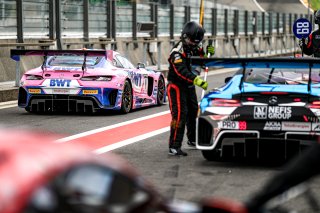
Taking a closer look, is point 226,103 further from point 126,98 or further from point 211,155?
point 126,98

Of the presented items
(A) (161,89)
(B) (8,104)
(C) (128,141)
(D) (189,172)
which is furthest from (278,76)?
(B) (8,104)

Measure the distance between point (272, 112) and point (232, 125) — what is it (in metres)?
0.42

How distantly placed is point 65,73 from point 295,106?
707cm

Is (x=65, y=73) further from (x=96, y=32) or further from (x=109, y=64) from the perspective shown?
(x=96, y=32)

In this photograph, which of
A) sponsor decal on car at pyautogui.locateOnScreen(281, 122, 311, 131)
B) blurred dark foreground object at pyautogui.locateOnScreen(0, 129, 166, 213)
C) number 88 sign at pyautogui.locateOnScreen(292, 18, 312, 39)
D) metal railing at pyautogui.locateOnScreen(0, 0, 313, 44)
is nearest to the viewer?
blurred dark foreground object at pyautogui.locateOnScreen(0, 129, 166, 213)

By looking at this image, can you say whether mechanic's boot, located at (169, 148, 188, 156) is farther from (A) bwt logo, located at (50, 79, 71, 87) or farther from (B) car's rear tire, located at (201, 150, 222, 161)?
(A) bwt logo, located at (50, 79, 71, 87)

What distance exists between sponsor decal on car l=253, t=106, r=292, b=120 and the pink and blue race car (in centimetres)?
651

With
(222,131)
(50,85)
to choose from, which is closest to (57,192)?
(222,131)

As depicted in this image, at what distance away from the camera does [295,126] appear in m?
9.06

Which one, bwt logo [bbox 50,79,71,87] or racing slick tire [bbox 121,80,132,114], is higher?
bwt logo [bbox 50,79,71,87]

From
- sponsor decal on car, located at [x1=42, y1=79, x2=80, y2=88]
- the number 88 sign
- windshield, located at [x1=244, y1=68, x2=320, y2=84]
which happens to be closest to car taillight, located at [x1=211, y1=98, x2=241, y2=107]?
windshield, located at [x1=244, y1=68, x2=320, y2=84]

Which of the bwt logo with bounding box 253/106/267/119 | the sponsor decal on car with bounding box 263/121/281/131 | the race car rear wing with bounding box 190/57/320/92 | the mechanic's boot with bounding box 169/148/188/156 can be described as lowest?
Result: the mechanic's boot with bounding box 169/148/188/156

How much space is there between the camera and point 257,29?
51375 mm

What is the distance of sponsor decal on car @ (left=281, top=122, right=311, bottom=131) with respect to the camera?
9.06m
